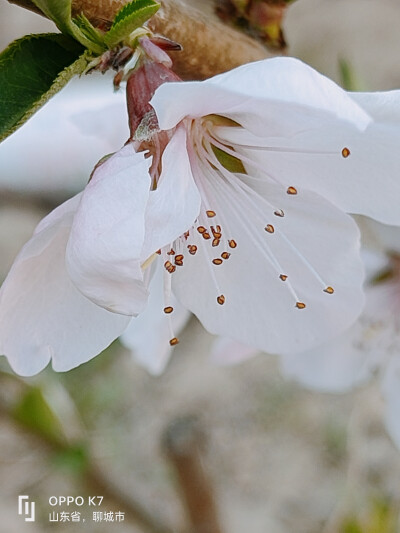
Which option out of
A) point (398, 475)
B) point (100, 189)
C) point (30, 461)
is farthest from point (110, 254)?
point (398, 475)

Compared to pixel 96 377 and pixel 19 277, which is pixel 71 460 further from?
pixel 96 377

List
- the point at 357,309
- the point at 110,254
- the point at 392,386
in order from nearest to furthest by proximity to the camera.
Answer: the point at 110,254 < the point at 357,309 < the point at 392,386

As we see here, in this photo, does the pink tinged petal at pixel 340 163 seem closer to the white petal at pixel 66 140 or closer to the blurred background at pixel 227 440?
the white petal at pixel 66 140

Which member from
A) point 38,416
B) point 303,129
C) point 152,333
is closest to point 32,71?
point 303,129

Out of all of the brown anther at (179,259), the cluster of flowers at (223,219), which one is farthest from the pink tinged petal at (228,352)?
the brown anther at (179,259)

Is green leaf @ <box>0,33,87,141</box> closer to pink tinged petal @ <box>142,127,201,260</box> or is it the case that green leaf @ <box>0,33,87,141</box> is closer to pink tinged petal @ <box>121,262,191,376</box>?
pink tinged petal @ <box>142,127,201,260</box>

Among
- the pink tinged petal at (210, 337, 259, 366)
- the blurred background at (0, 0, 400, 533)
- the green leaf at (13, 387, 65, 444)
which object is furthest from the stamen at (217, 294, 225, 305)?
the blurred background at (0, 0, 400, 533)
